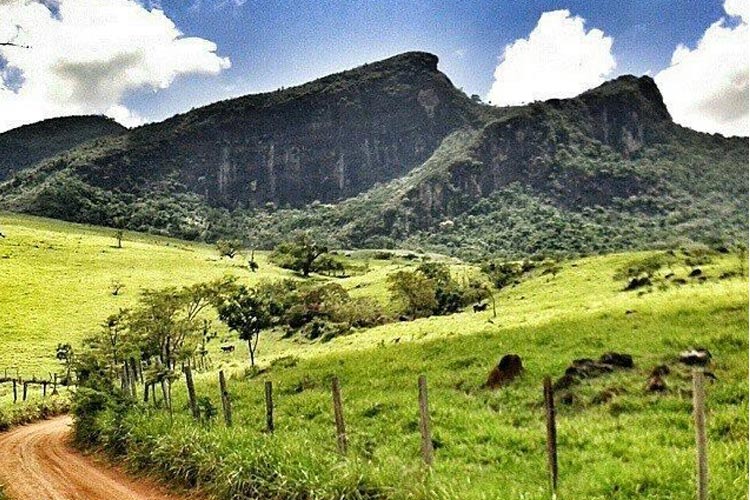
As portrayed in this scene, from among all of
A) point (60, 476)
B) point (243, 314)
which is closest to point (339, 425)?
point (60, 476)

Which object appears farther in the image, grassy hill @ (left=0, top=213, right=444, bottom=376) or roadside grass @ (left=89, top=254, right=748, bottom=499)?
grassy hill @ (left=0, top=213, right=444, bottom=376)

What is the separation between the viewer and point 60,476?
56.0 ft

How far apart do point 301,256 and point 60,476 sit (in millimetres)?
124396

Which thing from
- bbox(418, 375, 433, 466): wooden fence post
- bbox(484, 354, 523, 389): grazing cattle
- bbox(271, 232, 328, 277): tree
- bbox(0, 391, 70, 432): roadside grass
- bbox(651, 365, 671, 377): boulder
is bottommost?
bbox(0, 391, 70, 432): roadside grass

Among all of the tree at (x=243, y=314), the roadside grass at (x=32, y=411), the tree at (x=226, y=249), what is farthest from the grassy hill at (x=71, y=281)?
the roadside grass at (x=32, y=411)

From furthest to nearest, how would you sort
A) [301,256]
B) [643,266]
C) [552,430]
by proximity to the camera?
[301,256]
[643,266]
[552,430]

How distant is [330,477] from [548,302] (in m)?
45.0

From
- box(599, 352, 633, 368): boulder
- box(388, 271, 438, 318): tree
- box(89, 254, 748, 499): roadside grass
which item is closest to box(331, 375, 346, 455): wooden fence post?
box(89, 254, 748, 499): roadside grass

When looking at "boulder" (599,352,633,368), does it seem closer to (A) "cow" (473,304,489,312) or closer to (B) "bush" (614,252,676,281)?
(B) "bush" (614,252,676,281)

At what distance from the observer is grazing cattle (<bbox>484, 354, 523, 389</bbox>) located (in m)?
22.6

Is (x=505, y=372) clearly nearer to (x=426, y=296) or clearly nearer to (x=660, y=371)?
(x=660, y=371)

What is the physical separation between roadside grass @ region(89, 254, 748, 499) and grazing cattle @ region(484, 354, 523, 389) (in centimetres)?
69

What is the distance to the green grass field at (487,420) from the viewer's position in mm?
9984

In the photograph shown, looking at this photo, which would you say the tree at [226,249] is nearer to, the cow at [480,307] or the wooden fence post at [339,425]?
the cow at [480,307]
